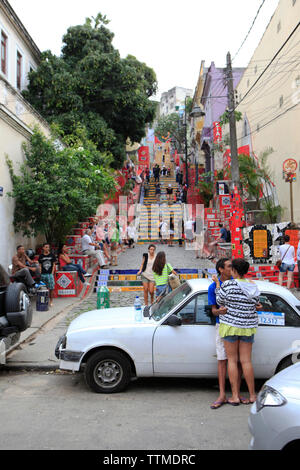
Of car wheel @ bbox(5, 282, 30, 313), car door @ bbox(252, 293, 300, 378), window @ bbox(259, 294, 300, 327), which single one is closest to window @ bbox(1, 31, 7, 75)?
car wheel @ bbox(5, 282, 30, 313)

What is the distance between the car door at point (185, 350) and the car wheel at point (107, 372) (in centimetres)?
41

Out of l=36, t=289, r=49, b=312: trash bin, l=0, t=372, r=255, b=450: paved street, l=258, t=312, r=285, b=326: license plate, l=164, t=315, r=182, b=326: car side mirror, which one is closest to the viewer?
l=0, t=372, r=255, b=450: paved street

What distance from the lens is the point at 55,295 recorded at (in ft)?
41.4

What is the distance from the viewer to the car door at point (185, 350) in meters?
5.48

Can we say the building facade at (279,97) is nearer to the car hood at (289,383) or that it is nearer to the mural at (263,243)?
the mural at (263,243)

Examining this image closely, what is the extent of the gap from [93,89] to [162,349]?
20.5 m

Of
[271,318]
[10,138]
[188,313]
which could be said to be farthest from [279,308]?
[10,138]

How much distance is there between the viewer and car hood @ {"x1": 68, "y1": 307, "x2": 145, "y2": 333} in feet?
18.6

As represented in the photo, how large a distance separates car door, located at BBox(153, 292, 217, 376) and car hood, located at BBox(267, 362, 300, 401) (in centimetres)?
177

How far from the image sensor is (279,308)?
18.6ft

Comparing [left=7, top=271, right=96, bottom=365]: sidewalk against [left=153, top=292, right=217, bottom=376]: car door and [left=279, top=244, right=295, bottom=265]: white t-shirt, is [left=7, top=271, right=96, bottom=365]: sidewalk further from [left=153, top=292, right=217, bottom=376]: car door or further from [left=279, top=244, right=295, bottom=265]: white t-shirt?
[left=279, top=244, right=295, bottom=265]: white t-shirt

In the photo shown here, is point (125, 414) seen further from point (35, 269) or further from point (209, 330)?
point (35, 269)

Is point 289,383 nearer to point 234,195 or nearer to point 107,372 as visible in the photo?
point 107,372
